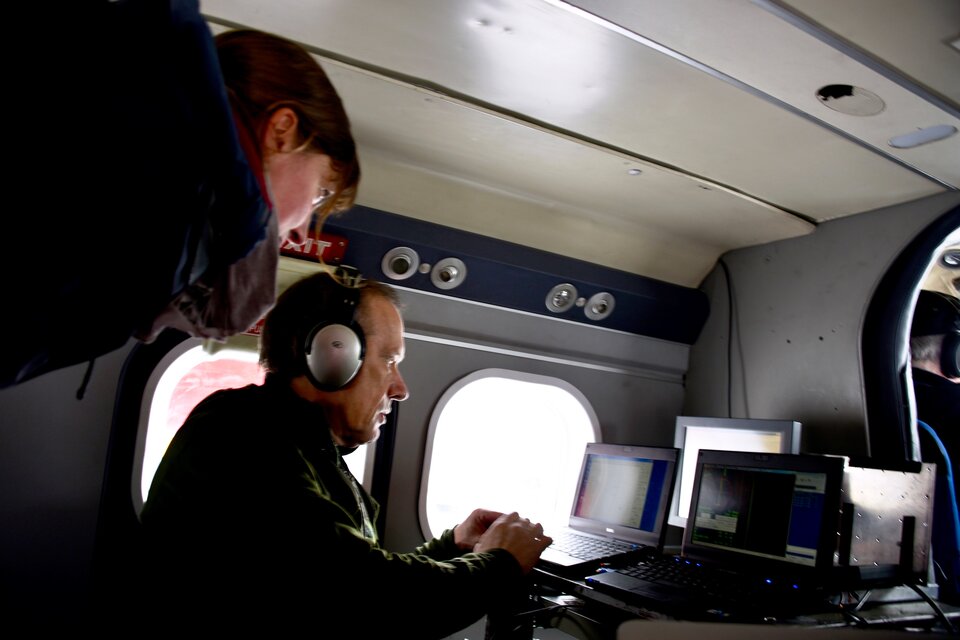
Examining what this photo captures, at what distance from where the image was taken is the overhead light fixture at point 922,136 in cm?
198

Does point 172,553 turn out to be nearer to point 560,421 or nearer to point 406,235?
point 406,235

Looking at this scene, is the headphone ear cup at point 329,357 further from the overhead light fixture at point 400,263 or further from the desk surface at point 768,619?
the overhead light fixture at point 400,263

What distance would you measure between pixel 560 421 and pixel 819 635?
106 inches

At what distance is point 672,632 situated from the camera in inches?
26.8

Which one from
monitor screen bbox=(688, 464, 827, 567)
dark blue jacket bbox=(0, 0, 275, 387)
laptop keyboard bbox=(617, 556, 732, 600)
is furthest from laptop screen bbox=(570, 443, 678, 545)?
dark blue jacket bbox=(0, 0, 275, 387)

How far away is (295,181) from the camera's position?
115 centimetres

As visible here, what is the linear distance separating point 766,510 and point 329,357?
126 centimetres

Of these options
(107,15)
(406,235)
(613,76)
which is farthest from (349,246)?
(107,15)

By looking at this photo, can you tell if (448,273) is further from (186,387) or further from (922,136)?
(922,136)

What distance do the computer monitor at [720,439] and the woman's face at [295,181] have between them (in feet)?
5.98

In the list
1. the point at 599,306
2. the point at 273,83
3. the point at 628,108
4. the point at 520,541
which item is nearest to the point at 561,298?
the point at 599,306

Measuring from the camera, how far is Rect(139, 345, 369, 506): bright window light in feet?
7.72

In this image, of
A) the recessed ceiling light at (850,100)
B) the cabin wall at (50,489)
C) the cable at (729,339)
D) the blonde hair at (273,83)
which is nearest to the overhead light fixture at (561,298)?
the cable at (729,339)

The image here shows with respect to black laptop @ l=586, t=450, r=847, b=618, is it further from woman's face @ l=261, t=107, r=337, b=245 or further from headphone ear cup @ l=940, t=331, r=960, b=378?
headphone ear cup @ l=940, t=331, r=960, b=378
